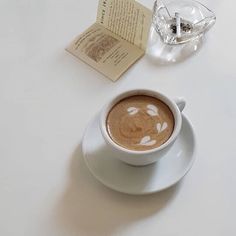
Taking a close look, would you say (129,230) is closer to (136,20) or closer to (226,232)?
(226,232)

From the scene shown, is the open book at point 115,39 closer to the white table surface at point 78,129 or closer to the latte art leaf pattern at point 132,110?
the white table surface at point 78,129

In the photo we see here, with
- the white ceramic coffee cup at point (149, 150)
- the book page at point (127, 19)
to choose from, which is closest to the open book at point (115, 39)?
the book page at point (127, 19)

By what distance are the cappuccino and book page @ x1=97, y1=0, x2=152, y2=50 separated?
18 cm

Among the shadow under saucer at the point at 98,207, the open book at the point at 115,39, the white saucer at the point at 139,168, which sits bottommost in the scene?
the shadow under saucer at the point at 98,207

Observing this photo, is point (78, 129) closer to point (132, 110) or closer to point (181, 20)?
point (132, 110)

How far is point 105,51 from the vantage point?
2.46ft

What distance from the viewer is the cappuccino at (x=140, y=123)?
55cm

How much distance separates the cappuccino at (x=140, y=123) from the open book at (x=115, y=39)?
0.41 feet

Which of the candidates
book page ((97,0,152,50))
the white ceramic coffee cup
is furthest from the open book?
the white ceramic coffee cup

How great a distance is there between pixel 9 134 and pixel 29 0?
0.32 m

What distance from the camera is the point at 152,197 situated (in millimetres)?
573

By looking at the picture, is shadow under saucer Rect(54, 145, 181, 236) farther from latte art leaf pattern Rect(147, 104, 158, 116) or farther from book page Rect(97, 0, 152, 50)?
book page Rect(97, 0, 152, 50)

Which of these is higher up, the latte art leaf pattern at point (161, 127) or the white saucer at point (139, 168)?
the latte art leaf pattern at point (161, 127)

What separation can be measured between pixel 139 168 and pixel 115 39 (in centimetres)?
27
